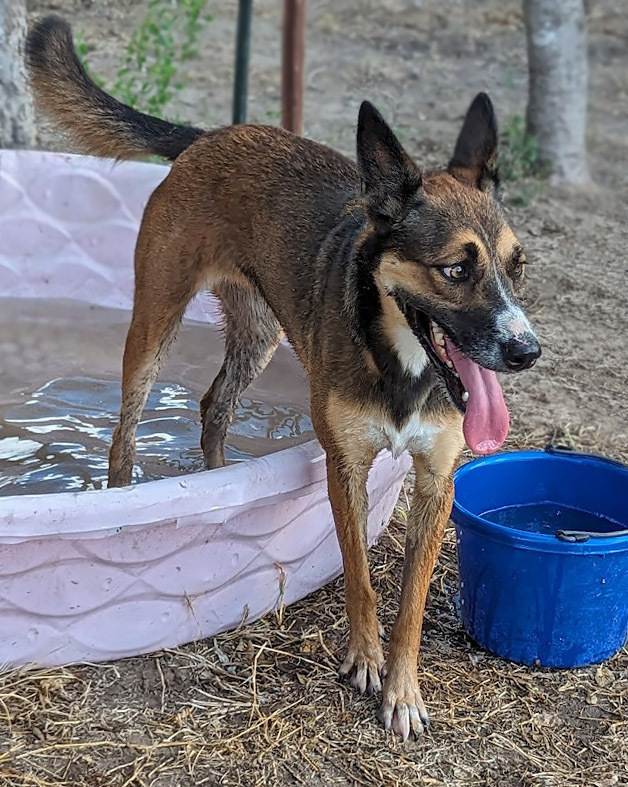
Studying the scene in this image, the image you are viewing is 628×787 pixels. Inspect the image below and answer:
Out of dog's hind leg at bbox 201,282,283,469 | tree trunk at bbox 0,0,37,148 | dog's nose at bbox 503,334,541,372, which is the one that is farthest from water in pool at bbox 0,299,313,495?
dog's nose at bbox 503,334,541,372

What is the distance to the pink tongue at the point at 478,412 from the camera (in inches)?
128

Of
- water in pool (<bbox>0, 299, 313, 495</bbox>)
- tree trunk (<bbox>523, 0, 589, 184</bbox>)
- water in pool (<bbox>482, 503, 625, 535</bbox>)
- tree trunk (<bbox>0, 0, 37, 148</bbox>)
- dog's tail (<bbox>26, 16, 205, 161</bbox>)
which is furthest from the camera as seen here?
tree trunk (<bbox>523, 0, 589, 184</bbox>)

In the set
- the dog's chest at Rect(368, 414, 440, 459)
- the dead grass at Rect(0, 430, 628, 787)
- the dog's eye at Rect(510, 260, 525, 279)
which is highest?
the dog's eye at Rect(510, 260, 525, 279)

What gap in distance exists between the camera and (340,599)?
4059 mm

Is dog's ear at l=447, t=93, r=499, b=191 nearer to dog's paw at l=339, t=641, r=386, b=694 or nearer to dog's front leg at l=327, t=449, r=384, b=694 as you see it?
dog's front leg at l=327, t=449, r=384, b=694

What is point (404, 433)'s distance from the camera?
3.45 metres

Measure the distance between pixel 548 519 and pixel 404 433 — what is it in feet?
2.91

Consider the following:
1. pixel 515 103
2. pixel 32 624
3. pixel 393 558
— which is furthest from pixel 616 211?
pixel 32 624

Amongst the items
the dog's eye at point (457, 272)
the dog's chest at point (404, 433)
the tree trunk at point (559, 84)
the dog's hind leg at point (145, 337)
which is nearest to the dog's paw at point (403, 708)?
the dog's chest at point (404, 433)

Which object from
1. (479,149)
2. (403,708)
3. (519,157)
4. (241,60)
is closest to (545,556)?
(403,708)

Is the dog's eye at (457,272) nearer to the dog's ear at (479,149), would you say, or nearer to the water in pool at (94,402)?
the dog's ear at (479,149)

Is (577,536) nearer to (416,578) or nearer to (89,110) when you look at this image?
(416,578)

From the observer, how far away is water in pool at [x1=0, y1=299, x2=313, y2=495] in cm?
482

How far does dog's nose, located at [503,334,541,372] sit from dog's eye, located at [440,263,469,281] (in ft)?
0.79
